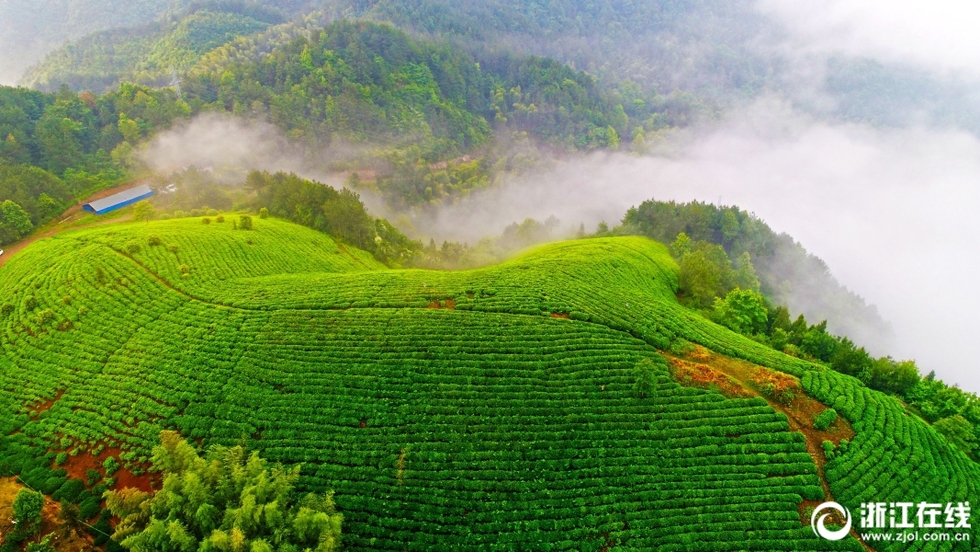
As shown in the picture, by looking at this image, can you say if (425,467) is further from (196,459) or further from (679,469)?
(679,469)

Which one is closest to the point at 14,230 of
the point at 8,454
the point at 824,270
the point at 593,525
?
the point at 8,454

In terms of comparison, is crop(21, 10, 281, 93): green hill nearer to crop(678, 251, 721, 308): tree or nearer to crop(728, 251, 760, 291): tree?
crop(678, 251, 721, 308): tree

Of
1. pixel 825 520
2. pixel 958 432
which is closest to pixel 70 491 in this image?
pixel 825 520

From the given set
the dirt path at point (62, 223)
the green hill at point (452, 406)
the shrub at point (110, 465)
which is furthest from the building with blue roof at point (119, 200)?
the shrub at point (110, 465)

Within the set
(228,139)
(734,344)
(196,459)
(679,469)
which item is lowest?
(196,459)

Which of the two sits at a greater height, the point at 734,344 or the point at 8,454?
the point at 734,344

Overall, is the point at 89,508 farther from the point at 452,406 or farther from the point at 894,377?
the point at 894,377

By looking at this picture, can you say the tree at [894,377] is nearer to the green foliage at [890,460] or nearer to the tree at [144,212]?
the green foliage at [890,460]
